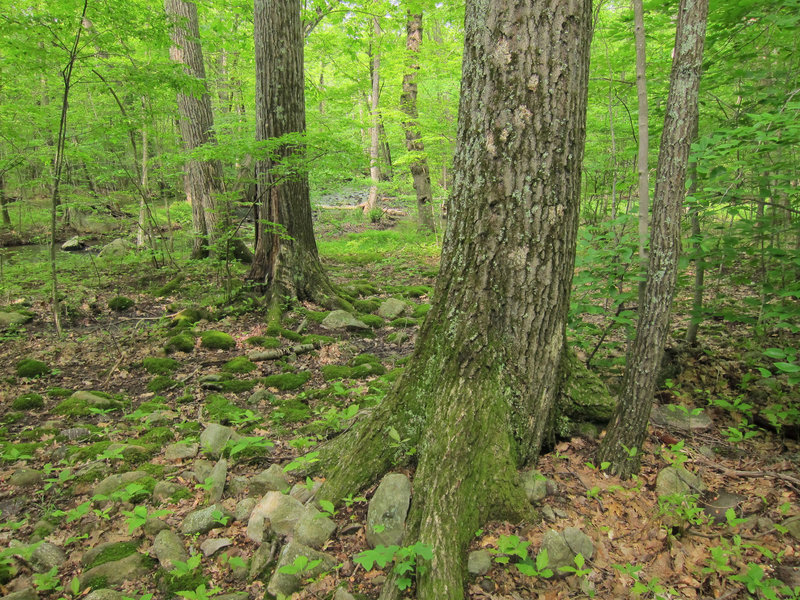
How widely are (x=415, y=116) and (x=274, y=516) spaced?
37.9 feet

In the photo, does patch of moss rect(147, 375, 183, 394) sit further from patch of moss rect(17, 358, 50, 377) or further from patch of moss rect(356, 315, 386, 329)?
patch of moss rect(356, 315, 386, 329)

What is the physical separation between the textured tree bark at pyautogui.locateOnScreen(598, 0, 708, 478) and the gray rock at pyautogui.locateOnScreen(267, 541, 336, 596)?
1825 millimetres

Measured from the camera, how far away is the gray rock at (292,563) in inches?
84.6

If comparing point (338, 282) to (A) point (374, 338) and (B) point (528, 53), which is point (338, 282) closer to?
(A) point (374, 338)

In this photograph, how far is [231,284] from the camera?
283 inches

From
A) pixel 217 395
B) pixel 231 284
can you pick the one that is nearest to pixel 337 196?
pixel 231 284

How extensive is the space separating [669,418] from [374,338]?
3709 millimetres

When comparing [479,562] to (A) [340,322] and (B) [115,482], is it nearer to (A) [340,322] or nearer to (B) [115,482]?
(B) [115,482]

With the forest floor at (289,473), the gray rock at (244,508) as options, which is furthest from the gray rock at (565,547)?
the gray rock at (244,508)

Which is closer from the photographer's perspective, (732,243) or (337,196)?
(732,243)

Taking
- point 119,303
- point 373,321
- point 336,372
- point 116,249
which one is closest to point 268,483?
point 336,372

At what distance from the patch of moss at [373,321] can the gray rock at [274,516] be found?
3.88 m

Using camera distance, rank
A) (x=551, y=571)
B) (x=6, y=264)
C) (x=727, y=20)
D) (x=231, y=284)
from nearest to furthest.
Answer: (x=551, y=571), (x=727, y=20), (x=231, y=284), (x=6, y=264)

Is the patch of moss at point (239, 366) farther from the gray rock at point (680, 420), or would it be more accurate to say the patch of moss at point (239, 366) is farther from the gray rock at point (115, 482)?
the gray rock at point (680, 420)
